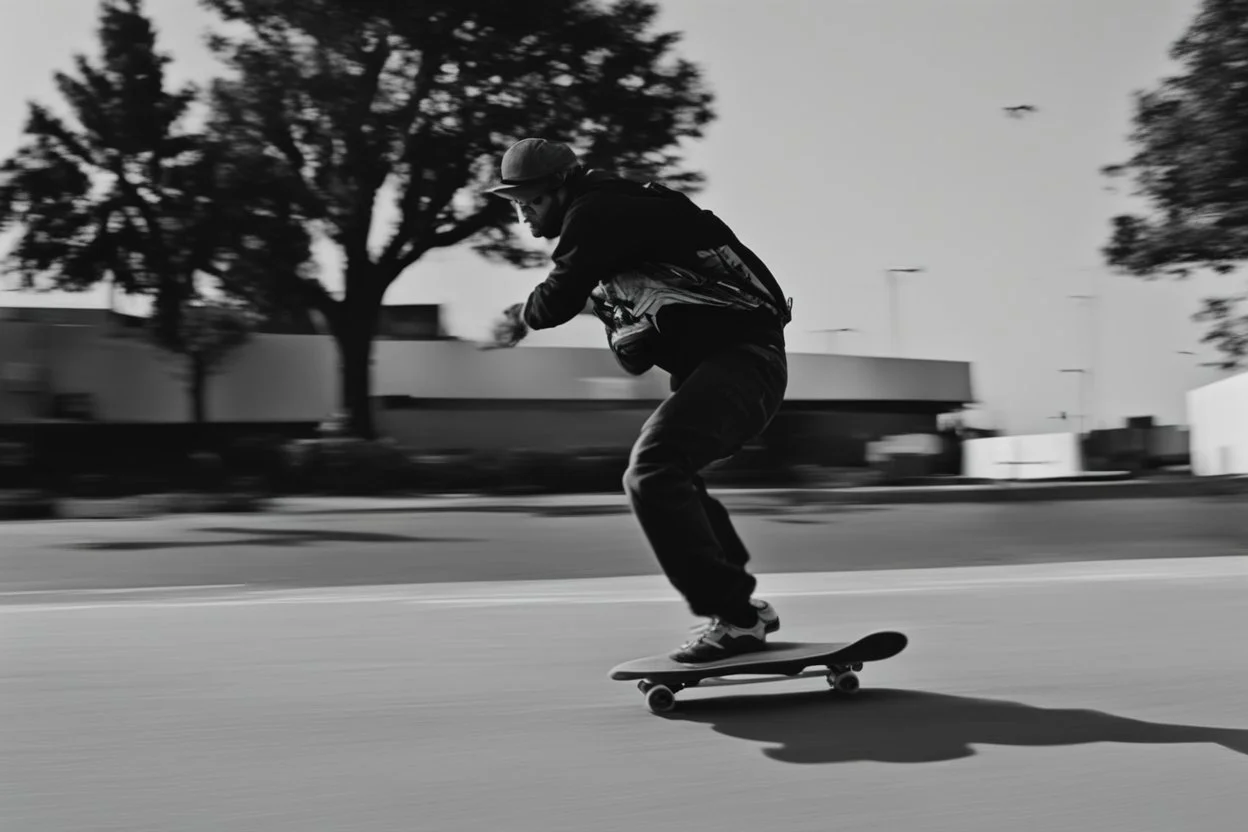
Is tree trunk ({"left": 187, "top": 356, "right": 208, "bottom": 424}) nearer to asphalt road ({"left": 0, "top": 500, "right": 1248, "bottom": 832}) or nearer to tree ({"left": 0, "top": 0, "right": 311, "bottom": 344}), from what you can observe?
tree ({"left": 0, "top": 0, "right": 311, "bottom": 344})

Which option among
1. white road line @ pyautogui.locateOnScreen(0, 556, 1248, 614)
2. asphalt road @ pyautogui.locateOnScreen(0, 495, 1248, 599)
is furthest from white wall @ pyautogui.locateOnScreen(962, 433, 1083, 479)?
white road line @ pyautogui.locateOnScreen(0, 556, 1248, 614)

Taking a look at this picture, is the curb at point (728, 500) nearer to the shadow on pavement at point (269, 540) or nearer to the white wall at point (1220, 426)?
the shadow on pavement at point (269, 540)

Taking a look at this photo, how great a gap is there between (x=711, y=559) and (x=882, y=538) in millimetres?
6892

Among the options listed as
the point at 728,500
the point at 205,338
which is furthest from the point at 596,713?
the point at 205,338

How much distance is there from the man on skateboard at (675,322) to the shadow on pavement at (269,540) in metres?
6.07

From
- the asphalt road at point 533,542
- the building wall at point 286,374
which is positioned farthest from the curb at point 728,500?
the building wall at point 286,374

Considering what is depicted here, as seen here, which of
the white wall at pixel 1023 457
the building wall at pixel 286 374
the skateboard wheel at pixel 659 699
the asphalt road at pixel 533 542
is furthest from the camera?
the white wall at pixel 1023 457

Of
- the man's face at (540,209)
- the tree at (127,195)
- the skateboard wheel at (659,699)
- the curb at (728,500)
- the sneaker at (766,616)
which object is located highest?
the tree at (127,195)

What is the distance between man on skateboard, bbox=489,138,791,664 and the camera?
11.6ft

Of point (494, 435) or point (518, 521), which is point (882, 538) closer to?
point (518, 521)

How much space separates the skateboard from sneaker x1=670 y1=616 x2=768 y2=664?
18 mm

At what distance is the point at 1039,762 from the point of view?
2951mm

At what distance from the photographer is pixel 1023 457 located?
43.3 m

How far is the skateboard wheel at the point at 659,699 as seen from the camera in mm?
3492
